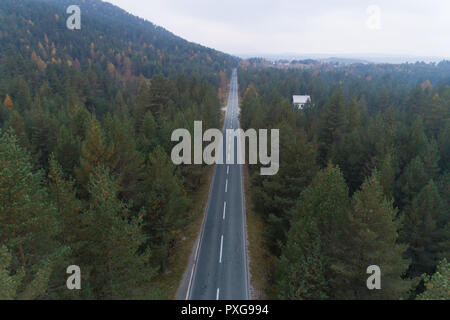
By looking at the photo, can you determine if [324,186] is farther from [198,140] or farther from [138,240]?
[198,140]

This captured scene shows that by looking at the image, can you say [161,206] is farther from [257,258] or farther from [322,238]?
[322,238]

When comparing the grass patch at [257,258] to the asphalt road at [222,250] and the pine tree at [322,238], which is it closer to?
the asphalt road at [222,250]

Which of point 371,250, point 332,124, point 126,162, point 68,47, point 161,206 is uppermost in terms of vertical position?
point 68,47

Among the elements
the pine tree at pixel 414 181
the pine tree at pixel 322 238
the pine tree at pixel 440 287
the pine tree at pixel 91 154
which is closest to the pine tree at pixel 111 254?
the pine tree at pixel 91 154

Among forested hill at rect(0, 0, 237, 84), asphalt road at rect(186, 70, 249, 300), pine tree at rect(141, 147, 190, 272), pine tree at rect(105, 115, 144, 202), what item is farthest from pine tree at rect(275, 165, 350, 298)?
forested hill at rect(0, 0, 237, 84)

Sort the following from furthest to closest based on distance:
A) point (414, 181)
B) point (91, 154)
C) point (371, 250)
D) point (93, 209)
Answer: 1. point (414, 181)
2. point (91, 154)
3. point (93, 209)
4. point (371, 250)

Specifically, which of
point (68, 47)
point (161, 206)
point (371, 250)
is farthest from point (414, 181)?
point (68, 47)

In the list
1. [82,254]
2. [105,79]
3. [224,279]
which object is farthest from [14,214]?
[105,79]

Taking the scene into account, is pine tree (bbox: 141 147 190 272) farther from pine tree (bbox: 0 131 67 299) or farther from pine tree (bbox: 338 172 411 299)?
pine tree (bbox: 338 172 411 299)
